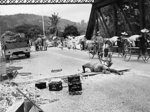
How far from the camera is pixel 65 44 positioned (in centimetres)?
3906

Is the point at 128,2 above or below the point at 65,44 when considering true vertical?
above

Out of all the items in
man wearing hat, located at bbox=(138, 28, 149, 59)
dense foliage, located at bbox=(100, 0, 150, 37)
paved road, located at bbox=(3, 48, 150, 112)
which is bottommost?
paved road, located at bbox=(3, 48, 150, 112)

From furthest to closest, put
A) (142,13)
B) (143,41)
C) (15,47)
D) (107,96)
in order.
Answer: (15,47) → (142,13) → (143,41) → (107,96)

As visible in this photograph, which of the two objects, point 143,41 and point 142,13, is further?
point 142,13

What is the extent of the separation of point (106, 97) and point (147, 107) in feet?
4.56

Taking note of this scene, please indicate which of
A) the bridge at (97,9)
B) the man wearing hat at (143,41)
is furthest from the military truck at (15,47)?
the man wearing hat at (143,41)

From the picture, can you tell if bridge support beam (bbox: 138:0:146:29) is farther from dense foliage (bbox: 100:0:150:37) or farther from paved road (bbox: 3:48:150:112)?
paved road (bbox: 3:48:150:112)

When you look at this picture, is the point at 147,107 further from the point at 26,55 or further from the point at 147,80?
the point at 26,55

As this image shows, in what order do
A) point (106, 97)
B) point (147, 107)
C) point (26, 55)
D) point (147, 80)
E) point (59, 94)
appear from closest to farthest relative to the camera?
point (147, 107) → point (106, 97) → point (59, 94) → point (147, 80) → point (26, 55)

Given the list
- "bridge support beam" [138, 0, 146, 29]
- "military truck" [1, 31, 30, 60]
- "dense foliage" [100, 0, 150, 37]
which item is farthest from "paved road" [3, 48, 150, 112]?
"military truck" [1, 31, 30, 60]

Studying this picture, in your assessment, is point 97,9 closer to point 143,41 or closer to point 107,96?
point 143,41

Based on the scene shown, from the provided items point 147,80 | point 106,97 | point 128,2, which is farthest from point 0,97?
point 128,2

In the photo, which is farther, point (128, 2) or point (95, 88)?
point (128, 2)

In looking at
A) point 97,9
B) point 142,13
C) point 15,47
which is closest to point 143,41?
point 142,13
